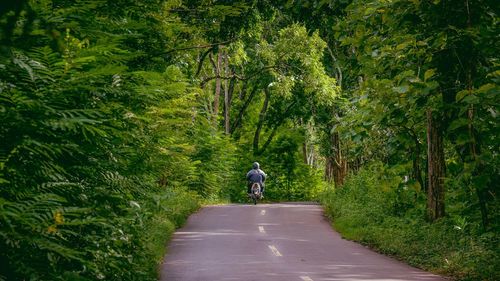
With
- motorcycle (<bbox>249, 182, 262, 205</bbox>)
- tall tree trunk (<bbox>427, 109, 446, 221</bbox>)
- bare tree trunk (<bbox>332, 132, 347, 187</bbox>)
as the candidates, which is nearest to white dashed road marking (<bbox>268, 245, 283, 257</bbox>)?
tall tree trunk (<bbox>427, 109, 446, 221</bbox>)

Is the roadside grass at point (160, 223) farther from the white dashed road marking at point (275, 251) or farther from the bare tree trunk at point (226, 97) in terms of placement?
the bare tree trunk at point (226, 97)

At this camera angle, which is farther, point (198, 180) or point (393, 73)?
point (198, 180)

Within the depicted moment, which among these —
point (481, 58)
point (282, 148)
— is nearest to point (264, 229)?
point (481, 58)

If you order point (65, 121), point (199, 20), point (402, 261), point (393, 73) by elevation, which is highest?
point (199, 20)

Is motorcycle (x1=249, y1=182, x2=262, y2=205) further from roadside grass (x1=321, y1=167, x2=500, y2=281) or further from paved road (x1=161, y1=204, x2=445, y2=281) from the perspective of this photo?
paved road (x1=161, y1=204, x2=445, y2=281)

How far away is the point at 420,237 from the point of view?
49.1ft

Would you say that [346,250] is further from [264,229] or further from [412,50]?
[412,50]

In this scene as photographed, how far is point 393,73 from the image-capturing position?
11.8 meters

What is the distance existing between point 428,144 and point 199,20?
6.73m

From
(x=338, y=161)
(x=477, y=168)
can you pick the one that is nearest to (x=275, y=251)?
(x=477, y=168)

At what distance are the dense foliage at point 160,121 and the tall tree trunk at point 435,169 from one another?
36 mm

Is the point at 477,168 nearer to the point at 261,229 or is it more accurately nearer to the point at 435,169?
the point at 435,169

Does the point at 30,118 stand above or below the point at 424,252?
above

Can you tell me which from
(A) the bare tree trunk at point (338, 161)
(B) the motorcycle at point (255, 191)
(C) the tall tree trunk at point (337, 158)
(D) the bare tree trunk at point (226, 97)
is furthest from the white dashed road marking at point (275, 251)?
(D) the bare tree trunk at point (226, 97)
